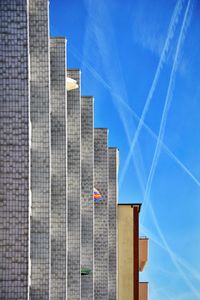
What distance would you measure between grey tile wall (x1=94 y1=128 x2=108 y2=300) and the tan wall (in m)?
4.44

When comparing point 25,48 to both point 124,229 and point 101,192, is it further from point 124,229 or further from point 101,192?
point 124,229

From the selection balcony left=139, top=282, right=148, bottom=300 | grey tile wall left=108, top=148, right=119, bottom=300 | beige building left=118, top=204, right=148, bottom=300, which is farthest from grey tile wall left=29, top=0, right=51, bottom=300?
balcony left=139, top=282, right=148, bottom=300

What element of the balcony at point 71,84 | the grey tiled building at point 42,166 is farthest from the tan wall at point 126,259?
the balcony at point 71,84

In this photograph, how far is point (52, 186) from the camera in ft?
90.1

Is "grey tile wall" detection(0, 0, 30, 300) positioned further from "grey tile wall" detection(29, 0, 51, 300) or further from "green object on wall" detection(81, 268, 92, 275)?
"green object on wall" detection(81, 268, 92, 275)

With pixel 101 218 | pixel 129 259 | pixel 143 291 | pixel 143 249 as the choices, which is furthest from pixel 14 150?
pixel 143 291

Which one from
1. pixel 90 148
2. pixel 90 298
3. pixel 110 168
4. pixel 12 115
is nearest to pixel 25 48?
pixel 12 115

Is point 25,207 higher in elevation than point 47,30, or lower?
lower

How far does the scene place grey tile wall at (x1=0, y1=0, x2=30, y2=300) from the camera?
22.0 m

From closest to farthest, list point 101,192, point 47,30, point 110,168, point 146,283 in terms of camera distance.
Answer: point 47,30 → point 101,192 → point 110,168 → point 146,283

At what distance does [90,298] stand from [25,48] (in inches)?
503

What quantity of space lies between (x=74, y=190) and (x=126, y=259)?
11361mm

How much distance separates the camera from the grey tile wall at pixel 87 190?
1254 inches

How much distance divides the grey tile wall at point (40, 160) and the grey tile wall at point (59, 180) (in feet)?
7.24
